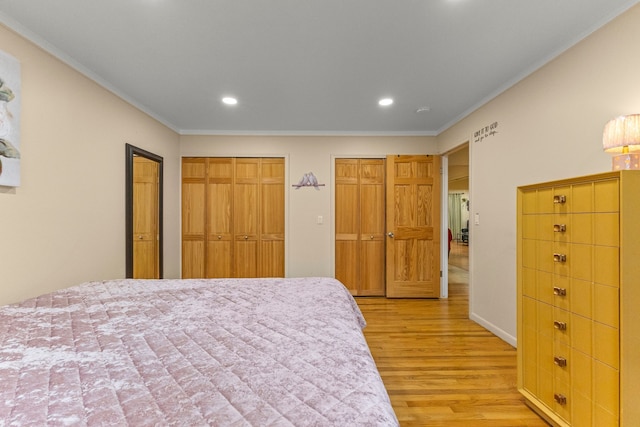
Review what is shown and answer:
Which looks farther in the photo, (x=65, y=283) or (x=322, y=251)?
(x=322, y=251)

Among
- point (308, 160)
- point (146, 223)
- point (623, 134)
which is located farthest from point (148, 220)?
point (623, 134)

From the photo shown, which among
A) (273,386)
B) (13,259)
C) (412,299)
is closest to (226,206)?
(13,259)

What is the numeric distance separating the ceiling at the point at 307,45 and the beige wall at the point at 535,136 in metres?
0.16

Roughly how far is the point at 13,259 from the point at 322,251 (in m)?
3.16

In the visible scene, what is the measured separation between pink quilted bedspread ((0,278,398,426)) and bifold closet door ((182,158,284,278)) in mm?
2537

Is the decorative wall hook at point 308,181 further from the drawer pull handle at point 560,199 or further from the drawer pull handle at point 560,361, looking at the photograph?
the drawer pull handle at point 560,361

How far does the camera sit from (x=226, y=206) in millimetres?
4293

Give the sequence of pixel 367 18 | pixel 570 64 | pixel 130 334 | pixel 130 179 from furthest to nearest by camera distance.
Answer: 1. pixel 130 179
2. pixel 570 64
3. pixel 367 18
4. pixel 130 334

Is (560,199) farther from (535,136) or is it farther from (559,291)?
(535,136)

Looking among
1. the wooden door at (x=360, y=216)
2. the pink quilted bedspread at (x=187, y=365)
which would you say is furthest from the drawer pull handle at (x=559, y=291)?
the wooden door at (x=360, y=216)

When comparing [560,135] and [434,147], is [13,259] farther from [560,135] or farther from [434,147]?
[434,147]

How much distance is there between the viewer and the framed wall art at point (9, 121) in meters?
1.76

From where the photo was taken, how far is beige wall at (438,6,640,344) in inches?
70.1

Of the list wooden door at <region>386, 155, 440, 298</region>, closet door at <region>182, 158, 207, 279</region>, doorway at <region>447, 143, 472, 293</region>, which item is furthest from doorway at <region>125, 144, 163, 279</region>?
doorway at <region>447, 143, 472, 293</region>
